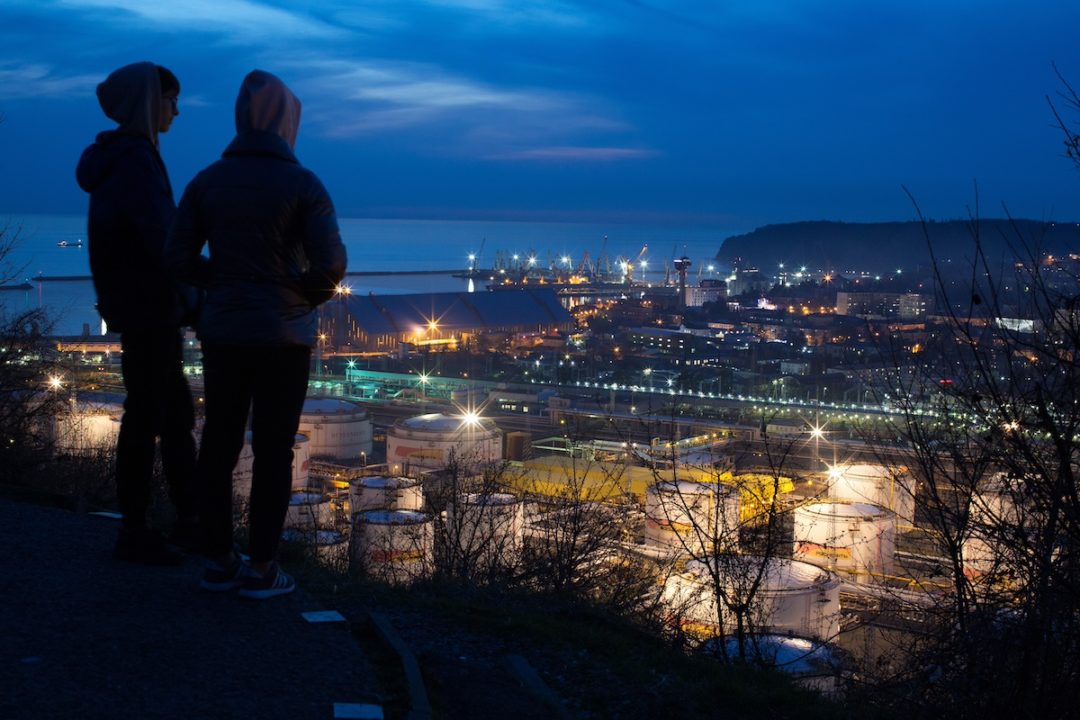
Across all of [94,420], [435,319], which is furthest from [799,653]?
[435,319]

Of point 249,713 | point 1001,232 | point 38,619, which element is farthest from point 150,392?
point 1001,232

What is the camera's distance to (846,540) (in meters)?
8.31

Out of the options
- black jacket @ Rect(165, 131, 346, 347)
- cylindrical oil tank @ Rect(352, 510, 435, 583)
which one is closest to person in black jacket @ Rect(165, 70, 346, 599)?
black jacket @ Rect(165, 131, 346, 347)

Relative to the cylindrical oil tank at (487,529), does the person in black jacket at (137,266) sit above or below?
above

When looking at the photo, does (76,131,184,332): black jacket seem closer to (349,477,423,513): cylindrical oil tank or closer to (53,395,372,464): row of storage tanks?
(349,477,423,513): cylindrical oil tank

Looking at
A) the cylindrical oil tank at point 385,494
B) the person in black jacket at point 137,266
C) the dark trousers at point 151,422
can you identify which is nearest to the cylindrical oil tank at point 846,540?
the cylindrical oil tank at point 385,494

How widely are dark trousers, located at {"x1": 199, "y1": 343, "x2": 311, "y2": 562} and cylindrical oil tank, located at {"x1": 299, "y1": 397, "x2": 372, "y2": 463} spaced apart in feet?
35.4

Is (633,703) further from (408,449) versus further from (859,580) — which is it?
(408,449)

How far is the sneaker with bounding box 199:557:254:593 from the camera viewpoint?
6.61 ft

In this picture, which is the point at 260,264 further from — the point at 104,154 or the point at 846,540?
the point at 846,540

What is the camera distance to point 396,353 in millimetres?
27656

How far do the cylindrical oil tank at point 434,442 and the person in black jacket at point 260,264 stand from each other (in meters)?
9.48

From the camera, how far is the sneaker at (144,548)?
2172mm

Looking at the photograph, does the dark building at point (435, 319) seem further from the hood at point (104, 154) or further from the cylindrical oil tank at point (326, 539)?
the hood at point (104, 154)
